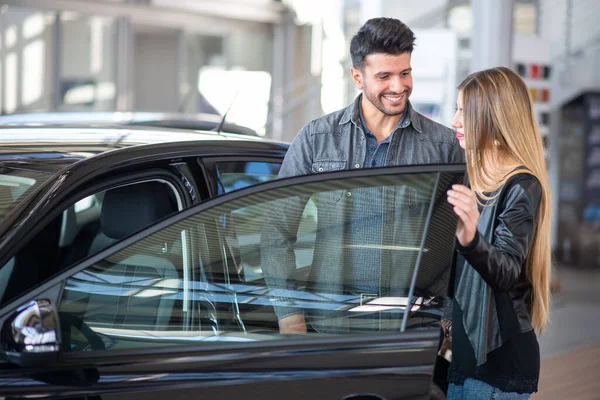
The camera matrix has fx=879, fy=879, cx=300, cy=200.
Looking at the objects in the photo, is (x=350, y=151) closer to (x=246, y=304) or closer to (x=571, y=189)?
(x=246, y=304)

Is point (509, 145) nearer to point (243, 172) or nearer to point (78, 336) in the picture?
point (243, 172)

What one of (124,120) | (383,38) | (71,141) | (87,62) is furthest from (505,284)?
(87,62)

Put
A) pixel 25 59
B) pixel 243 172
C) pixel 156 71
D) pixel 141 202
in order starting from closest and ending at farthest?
pixel 141 202 → pixel 243 172 → pixel 25 59 → pixel 156 71

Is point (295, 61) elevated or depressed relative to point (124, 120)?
elevated

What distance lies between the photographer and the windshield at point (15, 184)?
2.37m

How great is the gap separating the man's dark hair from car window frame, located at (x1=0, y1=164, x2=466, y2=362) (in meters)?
0.87

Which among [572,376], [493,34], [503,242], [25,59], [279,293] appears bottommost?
[572,376]

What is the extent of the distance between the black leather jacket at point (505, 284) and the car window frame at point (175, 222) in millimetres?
295

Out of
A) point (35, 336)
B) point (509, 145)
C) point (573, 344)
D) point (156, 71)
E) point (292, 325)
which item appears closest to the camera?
point (35, 336)

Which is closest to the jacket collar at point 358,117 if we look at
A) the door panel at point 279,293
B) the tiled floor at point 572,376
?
the door panel at point 279,293

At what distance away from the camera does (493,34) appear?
21.9 feet

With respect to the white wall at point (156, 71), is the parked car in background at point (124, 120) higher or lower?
lower

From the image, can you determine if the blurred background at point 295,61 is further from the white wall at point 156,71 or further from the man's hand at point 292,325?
the man's hand at point 292,325

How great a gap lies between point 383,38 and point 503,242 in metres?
0.87
